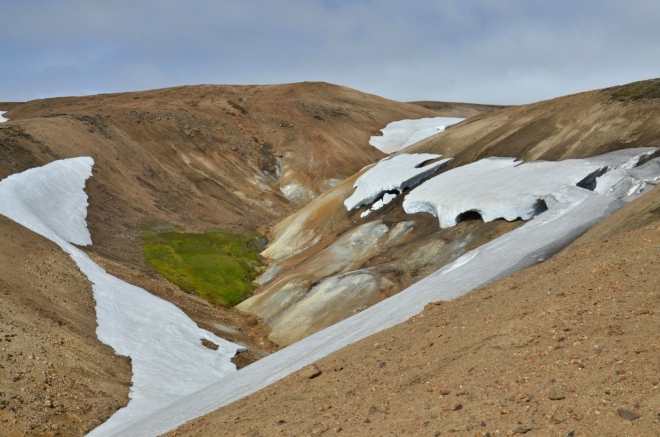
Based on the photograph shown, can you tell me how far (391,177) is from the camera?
63.5 meters

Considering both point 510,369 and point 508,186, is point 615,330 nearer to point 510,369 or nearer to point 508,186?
point 510,369

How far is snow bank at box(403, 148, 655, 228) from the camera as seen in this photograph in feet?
141

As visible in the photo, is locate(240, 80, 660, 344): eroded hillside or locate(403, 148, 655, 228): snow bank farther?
locate(240, 80, 660, 344): eroded hillside

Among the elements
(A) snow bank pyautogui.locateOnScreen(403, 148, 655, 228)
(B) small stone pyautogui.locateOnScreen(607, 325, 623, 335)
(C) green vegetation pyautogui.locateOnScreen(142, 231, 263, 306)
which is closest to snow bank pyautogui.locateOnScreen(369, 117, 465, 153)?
(C) green vegetation pyautogui.locateOnScreen(142, 231, 263, 306)

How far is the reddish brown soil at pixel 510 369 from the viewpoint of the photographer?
12.8m

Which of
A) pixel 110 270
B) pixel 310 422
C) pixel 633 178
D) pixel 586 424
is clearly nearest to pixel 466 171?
pixel 633 178

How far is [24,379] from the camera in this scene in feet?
94.9

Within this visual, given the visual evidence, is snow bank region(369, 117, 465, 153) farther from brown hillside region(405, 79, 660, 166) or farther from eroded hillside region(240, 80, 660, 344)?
brown hillside region(405, 79, 660, 166)

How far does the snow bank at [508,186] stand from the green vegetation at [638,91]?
8355 mm

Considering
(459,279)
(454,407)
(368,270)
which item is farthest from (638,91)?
(454,407)

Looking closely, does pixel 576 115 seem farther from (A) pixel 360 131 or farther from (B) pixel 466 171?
(A) pixel 360 131

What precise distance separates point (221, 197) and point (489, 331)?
77.3 meters

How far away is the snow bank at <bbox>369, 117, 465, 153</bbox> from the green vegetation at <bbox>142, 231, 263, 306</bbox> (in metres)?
54.8

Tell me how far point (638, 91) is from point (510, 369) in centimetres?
4374
